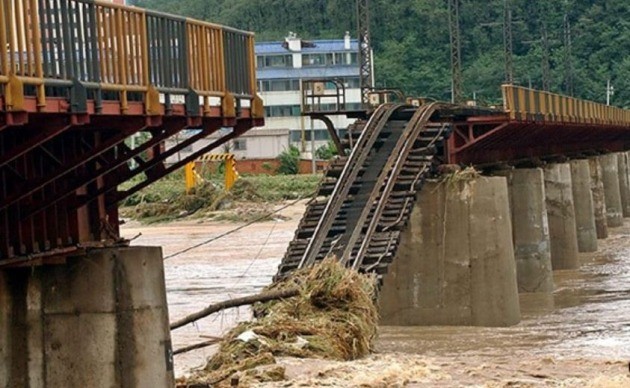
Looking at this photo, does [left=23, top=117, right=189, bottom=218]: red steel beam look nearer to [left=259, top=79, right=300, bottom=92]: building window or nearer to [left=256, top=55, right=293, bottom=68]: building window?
[left=259, top=79, right=300, bottom=92]: building window

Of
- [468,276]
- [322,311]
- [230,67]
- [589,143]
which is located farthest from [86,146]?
[589,143]

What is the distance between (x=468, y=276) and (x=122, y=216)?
4653 centimetres

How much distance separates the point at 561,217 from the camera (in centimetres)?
5603

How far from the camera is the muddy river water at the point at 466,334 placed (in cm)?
2252

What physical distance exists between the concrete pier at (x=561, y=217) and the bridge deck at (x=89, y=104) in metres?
33.6

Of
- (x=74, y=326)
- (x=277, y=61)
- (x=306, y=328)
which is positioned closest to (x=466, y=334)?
(x=306, y=328)

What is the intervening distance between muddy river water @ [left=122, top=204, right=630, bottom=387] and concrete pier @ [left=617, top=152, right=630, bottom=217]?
57.6 feet

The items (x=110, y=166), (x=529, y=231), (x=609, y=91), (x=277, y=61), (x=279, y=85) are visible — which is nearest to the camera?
(x=110, y=166)

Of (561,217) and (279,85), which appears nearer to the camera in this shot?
(561,217)

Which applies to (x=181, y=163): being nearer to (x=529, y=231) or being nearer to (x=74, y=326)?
(x=74, y=326)

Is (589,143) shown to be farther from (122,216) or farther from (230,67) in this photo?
(230,67)

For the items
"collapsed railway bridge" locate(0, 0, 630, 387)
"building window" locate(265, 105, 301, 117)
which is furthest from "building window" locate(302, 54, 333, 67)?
"collapsed railway bridge" locate(0, 0, 630, 387)

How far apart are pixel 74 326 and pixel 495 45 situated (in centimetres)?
13678

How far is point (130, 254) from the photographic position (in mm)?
19031
